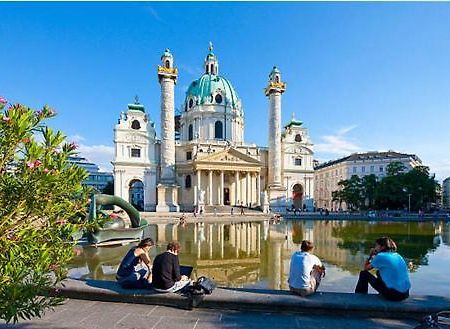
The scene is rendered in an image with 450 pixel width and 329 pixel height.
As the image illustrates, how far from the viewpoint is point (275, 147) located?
5500cm

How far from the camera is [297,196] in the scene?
61031 mm

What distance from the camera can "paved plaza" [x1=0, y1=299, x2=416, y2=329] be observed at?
443 centimetres

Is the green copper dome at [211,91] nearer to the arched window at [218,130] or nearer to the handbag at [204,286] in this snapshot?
the arched window at [218,130]

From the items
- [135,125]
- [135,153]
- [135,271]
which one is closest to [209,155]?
[135,153]

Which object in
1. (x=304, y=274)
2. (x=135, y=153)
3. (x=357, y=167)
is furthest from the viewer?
(x=357, y=167)

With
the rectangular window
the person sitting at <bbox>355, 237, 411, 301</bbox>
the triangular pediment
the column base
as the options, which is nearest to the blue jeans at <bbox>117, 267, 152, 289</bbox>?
the person sitting at <bbox>355, 237, 411, 301</bbox>

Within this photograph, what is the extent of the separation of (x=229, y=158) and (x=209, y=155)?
12.4ft

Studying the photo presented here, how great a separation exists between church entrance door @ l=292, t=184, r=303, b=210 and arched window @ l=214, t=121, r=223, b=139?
17757mm

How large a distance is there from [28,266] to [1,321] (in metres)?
2.46

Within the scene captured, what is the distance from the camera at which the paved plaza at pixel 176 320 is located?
443cm

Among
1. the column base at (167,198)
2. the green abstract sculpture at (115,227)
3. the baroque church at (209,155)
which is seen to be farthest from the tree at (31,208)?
the column base at (167,198)

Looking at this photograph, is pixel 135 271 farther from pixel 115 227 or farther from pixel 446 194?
pixel 446 194

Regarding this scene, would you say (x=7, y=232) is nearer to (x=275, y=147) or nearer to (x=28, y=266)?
(x=28, y=266)

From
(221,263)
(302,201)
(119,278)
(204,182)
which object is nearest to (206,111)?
(204,182)
